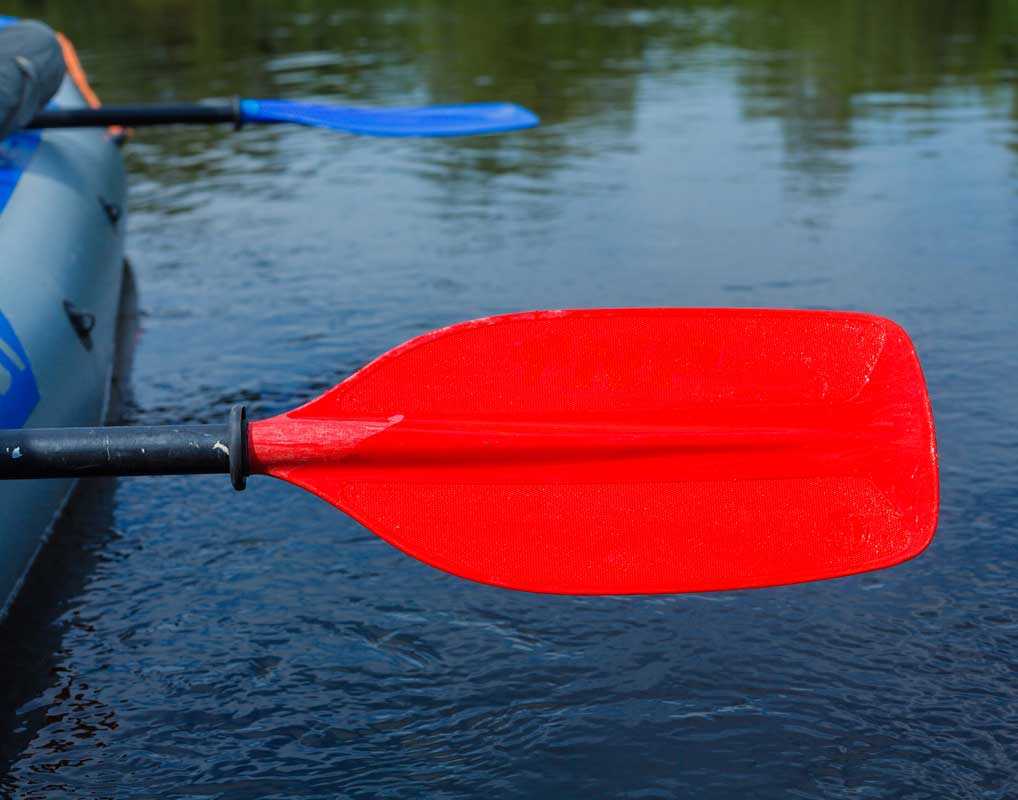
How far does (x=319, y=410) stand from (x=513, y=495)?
1.61ft

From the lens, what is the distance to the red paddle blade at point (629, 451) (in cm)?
292

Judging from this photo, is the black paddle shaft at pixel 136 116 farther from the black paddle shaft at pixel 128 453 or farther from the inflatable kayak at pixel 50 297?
the black paddle shaft at pixel 128 453

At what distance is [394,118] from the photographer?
Result: 663 cm

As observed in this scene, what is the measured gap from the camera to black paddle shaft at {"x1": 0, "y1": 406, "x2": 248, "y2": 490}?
2840 millimetres

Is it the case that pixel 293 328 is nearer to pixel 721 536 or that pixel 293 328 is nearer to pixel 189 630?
pixel 189 630

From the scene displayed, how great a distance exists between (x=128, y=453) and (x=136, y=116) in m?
3.61

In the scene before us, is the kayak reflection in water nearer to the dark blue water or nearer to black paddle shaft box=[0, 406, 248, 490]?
the dark blue water

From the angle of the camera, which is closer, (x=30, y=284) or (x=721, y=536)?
(x=721, y=536)

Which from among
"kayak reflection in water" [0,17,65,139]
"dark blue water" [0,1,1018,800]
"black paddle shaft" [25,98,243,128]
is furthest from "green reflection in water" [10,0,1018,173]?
"kayak reflection in water" [0,17,65,139]

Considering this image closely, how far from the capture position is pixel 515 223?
7.93 metres

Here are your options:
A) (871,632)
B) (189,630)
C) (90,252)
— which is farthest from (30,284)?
(871,632)

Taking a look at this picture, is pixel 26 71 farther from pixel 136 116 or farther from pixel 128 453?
pixel 128 453

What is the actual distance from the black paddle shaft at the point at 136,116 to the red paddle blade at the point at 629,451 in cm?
347

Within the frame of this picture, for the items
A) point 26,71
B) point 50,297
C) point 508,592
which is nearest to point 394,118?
point 26,71
